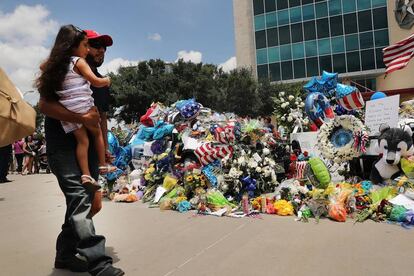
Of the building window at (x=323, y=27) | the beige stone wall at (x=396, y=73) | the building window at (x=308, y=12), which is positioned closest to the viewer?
the beige stone wall at (x=396, y=73)

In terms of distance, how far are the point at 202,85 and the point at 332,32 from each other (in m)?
13.0

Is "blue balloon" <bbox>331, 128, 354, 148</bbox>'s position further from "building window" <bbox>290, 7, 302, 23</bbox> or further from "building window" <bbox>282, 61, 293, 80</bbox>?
"building window" <bbox>290, 7, 302, 23</bbox>

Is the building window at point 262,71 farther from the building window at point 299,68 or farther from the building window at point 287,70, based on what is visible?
the building window at point 299,68

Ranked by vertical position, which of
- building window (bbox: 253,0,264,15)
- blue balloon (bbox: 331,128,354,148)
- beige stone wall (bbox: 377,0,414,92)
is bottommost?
blue balloon (bbox: 331,128,354,148)

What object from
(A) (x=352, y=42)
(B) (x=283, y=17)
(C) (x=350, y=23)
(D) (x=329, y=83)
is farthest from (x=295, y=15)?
(D) (x=329, y=83)

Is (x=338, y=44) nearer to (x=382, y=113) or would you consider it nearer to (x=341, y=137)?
(x=382, y=113)

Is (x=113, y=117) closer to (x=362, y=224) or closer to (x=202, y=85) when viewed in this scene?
(x=202, y=85)

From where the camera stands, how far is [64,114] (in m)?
3.03

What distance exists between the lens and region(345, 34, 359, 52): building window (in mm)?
34750

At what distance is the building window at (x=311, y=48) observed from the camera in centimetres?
3644

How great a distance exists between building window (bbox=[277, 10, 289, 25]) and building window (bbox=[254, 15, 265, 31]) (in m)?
1.99

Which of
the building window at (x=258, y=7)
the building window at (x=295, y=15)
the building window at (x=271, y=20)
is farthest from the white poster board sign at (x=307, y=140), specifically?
the building window at (x=258, y=7)

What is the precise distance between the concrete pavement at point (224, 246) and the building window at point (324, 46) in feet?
111

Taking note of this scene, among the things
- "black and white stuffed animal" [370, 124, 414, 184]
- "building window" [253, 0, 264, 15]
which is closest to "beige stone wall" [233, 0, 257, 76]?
"building window" [253, 0, 264, 15]
